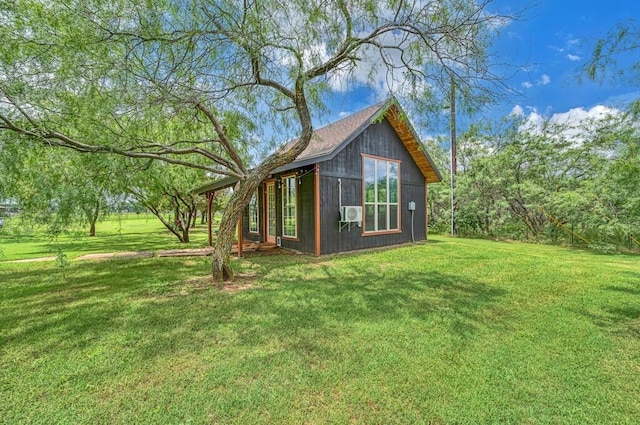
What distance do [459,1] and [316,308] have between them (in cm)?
504

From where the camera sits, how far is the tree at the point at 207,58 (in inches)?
159

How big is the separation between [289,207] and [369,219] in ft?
8.77

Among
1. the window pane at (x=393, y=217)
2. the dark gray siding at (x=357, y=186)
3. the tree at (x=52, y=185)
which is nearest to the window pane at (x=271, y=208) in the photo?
the dark gray siding at (x=357, y=186)

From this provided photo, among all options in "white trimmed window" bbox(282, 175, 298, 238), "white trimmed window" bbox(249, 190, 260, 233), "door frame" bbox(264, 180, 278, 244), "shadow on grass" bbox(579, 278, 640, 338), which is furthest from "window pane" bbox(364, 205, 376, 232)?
"shadow on grass" bbox(579, 278, 640, 338)

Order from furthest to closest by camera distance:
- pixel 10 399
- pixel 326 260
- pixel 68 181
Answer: pixel 326 260 < pixel 68 181 < pixel 10 399

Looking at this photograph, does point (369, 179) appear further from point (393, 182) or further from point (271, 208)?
point (271, 208)

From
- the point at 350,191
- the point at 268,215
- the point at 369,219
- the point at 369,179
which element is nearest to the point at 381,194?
the point at 369,179

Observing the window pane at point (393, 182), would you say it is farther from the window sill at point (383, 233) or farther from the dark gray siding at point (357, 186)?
the window sill at point (383, 233)

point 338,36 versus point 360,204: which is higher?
point 338,36

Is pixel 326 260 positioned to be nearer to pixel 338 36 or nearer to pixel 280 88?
pixel 280 88

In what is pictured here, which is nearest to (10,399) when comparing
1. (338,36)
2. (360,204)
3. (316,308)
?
(316,308)

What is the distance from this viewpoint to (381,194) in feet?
33.4

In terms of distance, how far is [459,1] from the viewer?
4.48 m

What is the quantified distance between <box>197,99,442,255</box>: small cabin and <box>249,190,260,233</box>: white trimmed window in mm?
24
